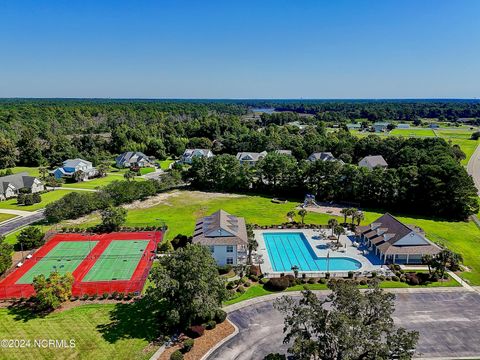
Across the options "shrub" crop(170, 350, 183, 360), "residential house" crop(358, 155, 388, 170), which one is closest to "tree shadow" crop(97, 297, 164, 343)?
"shrub" crop(170, 350, 183, 360)

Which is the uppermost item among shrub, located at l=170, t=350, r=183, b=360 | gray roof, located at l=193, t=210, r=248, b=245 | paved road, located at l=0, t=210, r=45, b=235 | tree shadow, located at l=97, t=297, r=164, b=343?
gray roof, located at l=193, t=210, r=248, b=245

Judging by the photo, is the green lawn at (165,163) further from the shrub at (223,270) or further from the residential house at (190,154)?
the shrub at (223,270)

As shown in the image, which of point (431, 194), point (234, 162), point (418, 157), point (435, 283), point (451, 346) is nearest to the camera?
point (451, 346)

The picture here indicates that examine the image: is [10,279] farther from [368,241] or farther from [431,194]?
[431,194]

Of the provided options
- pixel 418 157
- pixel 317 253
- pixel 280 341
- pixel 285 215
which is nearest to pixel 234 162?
pixel 285 215

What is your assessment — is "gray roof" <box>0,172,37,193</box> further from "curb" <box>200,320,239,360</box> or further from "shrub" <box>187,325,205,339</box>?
"curb" <box>200,320,239,360</box>

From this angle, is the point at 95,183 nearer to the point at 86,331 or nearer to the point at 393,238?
the point at 86,331
